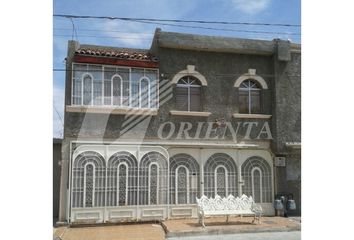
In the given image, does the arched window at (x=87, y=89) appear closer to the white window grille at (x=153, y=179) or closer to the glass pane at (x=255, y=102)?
the white window grille at (x=153, y=179)

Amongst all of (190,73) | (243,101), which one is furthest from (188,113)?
(243,101)

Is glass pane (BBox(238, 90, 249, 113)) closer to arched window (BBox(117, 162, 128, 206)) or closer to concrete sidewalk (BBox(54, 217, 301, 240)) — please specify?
concrete sidewalk (BBox(54, 217, 301, 240))

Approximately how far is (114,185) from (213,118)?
122 inches

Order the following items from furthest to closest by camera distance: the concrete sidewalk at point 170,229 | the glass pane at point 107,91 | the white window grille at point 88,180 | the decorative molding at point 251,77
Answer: the decorative molding at point 251,77
the glass pane at point 107,91
the white window grille at point 88,180
the concrete sidewalk at point 170,229

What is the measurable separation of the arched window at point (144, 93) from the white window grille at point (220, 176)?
2246 millimetres

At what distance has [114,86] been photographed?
859 cm

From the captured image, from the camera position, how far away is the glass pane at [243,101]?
9.52 metres

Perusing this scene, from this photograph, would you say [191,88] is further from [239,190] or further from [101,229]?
[101,229]

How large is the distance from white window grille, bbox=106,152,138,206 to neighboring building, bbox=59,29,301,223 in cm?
2

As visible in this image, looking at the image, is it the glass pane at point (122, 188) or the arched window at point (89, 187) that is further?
the glass pane at point (122, 188)

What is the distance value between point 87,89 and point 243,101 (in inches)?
165

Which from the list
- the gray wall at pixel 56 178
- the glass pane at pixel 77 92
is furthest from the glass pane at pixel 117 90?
the gray wall at pixel 56 178
